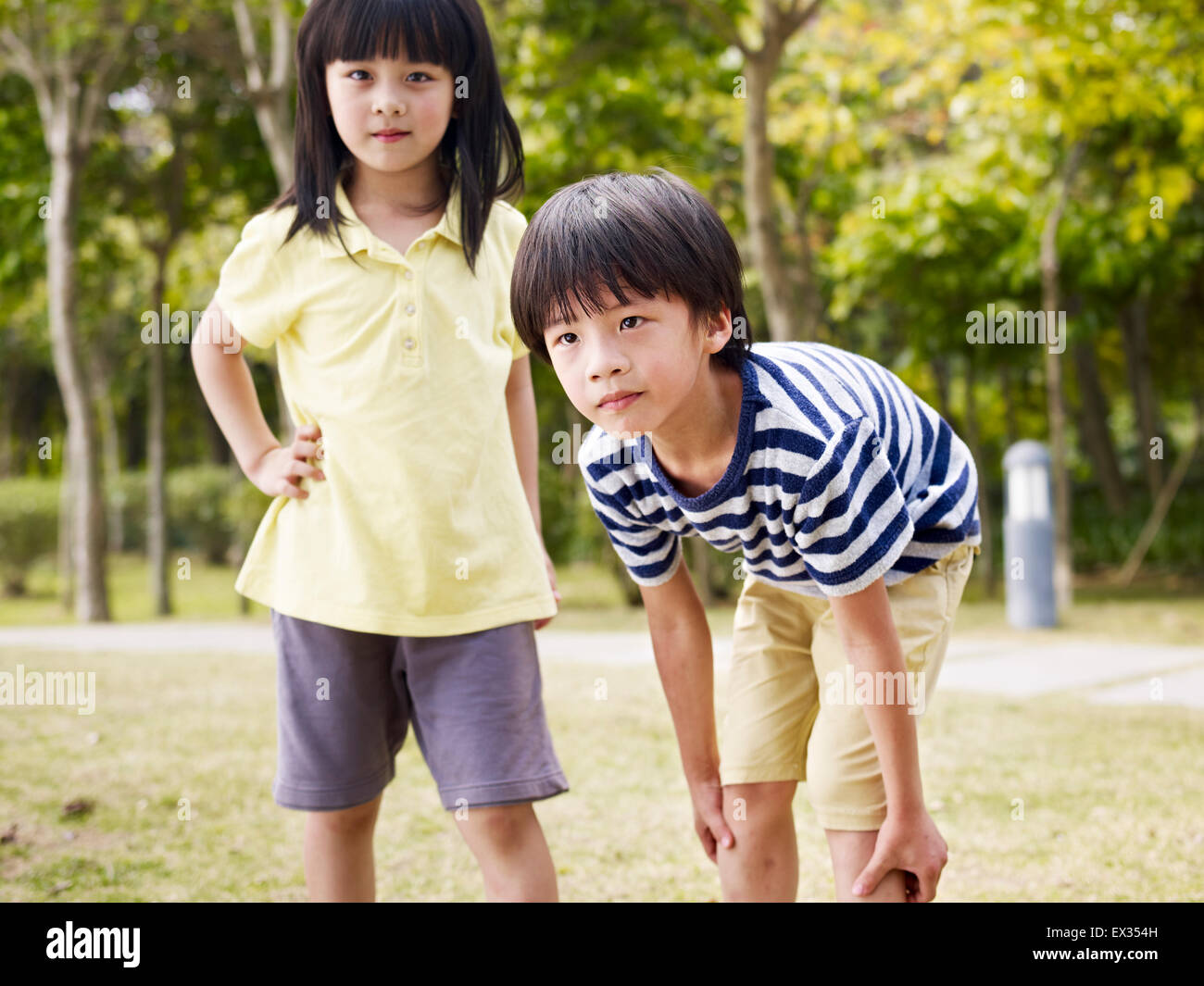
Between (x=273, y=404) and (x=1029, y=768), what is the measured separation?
16595 mm

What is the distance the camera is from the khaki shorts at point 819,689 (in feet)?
6.10

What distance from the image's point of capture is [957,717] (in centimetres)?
452

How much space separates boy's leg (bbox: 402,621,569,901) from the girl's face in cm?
82

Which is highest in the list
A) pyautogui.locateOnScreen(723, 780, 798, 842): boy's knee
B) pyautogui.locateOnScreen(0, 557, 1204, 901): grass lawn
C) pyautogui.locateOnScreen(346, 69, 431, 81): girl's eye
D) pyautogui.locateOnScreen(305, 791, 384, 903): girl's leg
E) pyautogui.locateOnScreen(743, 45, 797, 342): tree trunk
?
pyautogui.locateOnScreen(743, 45, 797, 342): tree trunk

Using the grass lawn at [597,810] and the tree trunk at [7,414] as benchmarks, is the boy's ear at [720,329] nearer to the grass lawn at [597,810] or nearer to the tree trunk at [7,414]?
the grass lawn at [597,810]

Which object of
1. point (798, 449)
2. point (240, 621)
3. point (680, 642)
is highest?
point (798, 449)

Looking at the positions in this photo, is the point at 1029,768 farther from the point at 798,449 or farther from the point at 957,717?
the point at 798,449

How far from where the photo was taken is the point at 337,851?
2.13m

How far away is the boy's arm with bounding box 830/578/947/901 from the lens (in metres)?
1.72

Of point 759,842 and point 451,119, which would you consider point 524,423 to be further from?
point 759,842

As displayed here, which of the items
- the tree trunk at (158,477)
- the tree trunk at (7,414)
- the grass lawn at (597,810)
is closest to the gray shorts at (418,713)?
the grass lawn at (597,810)

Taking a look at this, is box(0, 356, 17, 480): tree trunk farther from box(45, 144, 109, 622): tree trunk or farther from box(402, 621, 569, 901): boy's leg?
box(402, 621, 569, 901): boy's leg

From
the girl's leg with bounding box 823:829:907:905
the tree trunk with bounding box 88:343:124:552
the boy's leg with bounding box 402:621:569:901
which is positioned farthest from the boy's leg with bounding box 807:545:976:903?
the tree trunk with bounding box 88:343:124:552
